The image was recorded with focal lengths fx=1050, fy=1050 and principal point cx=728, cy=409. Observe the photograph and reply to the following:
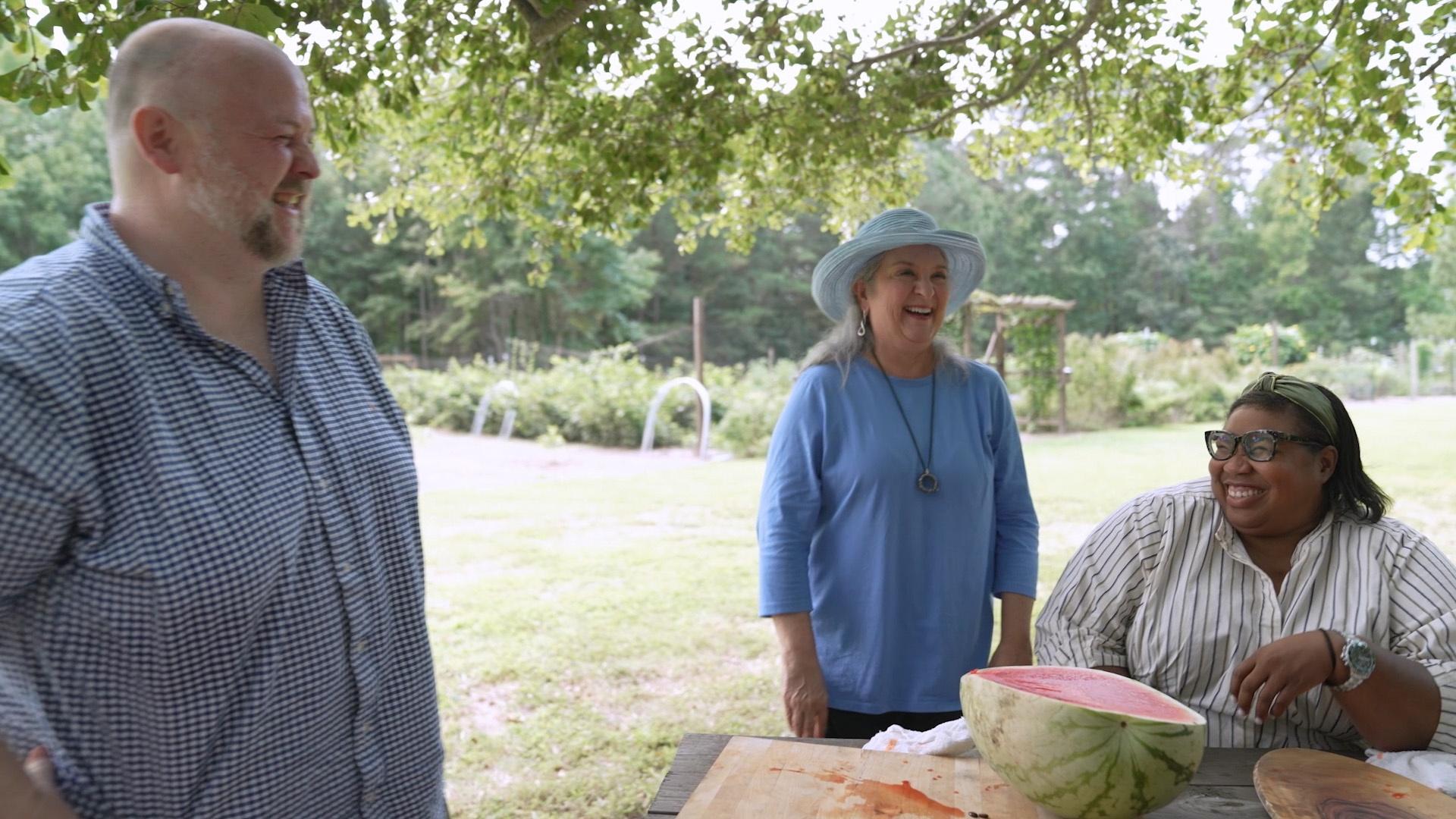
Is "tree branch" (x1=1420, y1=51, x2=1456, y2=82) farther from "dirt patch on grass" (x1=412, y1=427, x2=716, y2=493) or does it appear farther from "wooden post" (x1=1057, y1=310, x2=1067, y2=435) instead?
"wooden post" (x1=1057, y1=310, x2=1067, y2=435)

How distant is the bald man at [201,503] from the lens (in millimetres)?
1421

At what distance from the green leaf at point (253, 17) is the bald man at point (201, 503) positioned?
0.85 metres

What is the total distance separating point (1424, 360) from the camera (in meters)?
26.6

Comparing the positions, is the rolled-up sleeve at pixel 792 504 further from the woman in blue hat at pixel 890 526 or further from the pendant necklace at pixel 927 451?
the pendant necklace at pixel 927 451

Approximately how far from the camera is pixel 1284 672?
1.91 metres

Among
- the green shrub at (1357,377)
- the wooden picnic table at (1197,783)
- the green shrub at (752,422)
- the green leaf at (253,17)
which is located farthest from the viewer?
the green shrub at (1357,377)

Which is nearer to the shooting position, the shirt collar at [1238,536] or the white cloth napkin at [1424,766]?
the white cloth napkin at [1424,766]

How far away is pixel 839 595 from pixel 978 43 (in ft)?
10.6

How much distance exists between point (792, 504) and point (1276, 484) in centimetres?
107

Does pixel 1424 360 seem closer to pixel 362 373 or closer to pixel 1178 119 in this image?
pixel 1178 119

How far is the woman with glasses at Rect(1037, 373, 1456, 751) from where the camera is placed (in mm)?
2107

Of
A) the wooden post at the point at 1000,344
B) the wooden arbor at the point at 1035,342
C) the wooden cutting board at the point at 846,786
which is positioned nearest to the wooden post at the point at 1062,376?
the wooden arbor at the point at 1035,342

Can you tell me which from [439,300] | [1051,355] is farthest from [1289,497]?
[439,300]

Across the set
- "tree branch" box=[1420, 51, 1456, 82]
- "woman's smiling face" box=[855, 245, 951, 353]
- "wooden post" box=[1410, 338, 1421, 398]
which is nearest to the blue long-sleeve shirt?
"woman's smiling face" box=[855, 245, 951, 353]
